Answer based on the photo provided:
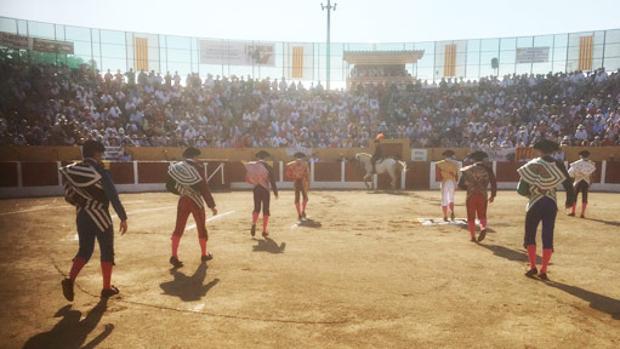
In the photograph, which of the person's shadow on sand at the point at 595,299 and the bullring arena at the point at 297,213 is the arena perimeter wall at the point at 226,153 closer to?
the bullring arena at the point at 297,213

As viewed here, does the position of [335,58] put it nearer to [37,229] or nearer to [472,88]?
[472,88]

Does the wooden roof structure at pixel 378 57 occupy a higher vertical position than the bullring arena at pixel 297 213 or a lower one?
higher

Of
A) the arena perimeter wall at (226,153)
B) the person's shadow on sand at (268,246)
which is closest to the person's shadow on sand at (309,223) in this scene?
the person's shadow on sand at (268,246)

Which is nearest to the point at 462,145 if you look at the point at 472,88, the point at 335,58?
the point at 472,88

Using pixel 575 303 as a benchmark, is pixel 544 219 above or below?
above

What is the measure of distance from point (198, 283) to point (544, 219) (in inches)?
170

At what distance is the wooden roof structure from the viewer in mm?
32719

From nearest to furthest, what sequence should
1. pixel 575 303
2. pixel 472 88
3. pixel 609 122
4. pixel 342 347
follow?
pixel 342 347
pixel 575 303
pixel 609 122
pixel 472 88

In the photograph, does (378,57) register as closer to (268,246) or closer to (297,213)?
(297,213)

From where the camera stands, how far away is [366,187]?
1930 cm

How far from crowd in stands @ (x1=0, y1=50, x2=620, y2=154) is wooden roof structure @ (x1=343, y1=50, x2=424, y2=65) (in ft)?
13.9

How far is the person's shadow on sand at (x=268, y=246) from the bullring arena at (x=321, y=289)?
0.11 feet

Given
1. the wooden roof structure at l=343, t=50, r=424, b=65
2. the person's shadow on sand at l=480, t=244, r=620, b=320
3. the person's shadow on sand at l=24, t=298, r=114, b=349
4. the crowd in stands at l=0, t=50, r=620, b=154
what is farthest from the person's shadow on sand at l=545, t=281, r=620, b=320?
the wooden roof structure at l=343, t=50, r=424, b=65

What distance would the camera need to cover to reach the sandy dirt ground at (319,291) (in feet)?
12.1
